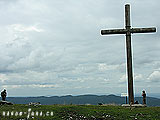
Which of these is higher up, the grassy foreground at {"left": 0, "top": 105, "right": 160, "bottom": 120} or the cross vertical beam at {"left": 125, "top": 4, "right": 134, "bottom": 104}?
the cross vertical beam at {"left": 125, "top": 4, "right": 134, "bottom": 104}

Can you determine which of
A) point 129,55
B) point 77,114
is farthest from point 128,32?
point 77,114

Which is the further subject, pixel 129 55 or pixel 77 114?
pixel 129 55

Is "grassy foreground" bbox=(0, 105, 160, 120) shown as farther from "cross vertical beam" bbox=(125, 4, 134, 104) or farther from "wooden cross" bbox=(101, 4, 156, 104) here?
"wooden cross" bbox=(101, 4, 156, 104)

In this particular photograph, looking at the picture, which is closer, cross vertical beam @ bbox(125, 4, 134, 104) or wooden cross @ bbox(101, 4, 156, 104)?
cross vertical beam @ bbox(125, 4, 134, 104)

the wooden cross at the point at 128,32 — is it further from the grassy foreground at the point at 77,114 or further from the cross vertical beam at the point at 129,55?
the grassy foreground at the point at 77,114

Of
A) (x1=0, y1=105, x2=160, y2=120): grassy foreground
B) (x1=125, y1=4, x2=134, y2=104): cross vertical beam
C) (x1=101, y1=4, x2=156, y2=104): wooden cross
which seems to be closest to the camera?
(x1=0, y1=105, x2=160, y2=120): grassy foreground

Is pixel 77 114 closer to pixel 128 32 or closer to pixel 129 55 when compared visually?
pixel 129 55

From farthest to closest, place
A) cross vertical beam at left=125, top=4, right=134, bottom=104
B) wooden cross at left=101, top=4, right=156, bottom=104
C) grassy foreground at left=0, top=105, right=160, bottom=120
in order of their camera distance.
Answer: wooden cross at left=101, top=4, right=156, bottom=104 < cross vertical beam at left=125, top=4, right=134, bottom=104 < grassy foreground at left=0, top=105, right=160, bottom=120

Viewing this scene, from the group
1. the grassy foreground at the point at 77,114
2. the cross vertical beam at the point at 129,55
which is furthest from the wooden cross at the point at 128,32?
the grassy foreground at the point at 77,114

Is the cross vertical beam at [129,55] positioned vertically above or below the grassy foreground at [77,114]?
above

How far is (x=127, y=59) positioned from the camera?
25.7m

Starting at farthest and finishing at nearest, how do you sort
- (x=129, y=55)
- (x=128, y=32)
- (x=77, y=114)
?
(x=128, y=32), (x=129, y=55), (x=77, y=114)

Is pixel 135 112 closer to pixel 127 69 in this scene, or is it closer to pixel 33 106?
pixel 127 69

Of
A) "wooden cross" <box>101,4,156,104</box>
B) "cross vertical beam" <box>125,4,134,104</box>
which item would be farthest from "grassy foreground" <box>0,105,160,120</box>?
"wooden cross" <box>101,4,156,104</box>
